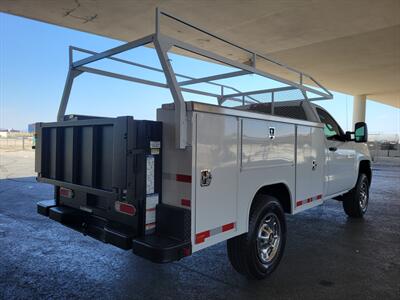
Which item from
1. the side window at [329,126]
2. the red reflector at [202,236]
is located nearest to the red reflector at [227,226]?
the red reflector at [202,236]

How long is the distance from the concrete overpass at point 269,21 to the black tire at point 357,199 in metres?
4.98

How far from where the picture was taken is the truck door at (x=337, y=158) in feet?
18.3

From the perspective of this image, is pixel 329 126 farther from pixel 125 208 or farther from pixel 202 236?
pixel 125 208

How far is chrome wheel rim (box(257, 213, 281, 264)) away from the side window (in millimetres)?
2133

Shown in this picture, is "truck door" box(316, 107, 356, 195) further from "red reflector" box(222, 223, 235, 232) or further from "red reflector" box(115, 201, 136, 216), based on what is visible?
"red reflector" box(115, 201, 136, 216)

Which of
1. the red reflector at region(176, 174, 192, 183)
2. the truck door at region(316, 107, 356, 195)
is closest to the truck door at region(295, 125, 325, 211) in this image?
the truck door at region(316, 107, 356, 195)

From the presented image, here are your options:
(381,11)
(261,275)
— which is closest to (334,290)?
(261,275)

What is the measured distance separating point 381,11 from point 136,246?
404 inches

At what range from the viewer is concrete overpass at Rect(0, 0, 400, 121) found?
9352 mm

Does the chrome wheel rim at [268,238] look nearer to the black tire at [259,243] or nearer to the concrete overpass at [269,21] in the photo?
the black tire at [259,243]

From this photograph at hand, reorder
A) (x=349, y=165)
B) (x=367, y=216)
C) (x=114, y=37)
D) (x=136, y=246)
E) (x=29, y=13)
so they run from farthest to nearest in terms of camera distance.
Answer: (x=114, y=37)
(x=29, y=13)
(x=367, y=216)
(x=349, y=165)
(x=136, y=246)

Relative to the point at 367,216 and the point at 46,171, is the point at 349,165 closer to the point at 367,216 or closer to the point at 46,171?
the point at 367,216

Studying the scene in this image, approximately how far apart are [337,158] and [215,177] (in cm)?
344

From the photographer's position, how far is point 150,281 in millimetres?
3846
